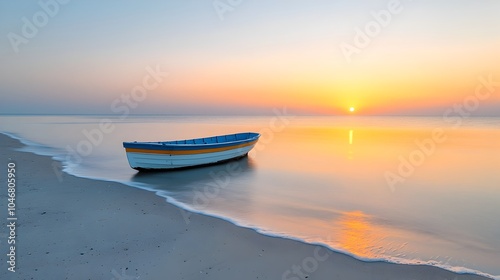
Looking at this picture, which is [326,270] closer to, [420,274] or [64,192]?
[420,274]

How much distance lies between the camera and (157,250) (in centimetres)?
530

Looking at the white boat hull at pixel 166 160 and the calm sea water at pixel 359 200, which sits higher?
the white boat hull at pixel 166 160

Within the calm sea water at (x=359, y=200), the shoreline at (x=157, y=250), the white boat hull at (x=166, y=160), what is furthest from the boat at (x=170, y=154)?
the shoreline at (x=157, y=250)

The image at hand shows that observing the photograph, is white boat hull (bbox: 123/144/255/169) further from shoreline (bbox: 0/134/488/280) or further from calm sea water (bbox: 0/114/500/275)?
shoreline (bbox: 0/134/488/280)

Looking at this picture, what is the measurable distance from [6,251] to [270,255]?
13.9 ft

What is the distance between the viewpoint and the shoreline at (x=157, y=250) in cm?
461

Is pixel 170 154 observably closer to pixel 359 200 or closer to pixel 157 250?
pixel 359 200

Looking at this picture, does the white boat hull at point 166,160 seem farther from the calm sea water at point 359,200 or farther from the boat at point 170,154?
the calm sea water at point 359,200

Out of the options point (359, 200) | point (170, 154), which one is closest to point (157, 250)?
point (359, 200)

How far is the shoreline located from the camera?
461 cm

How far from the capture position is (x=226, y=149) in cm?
1599

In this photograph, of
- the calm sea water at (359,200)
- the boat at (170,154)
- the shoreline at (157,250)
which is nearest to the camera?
the shoreline at (157,250)

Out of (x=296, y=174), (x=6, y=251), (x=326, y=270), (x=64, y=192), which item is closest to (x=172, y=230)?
(x=6, y=251)

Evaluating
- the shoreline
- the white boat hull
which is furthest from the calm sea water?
the shoreline
